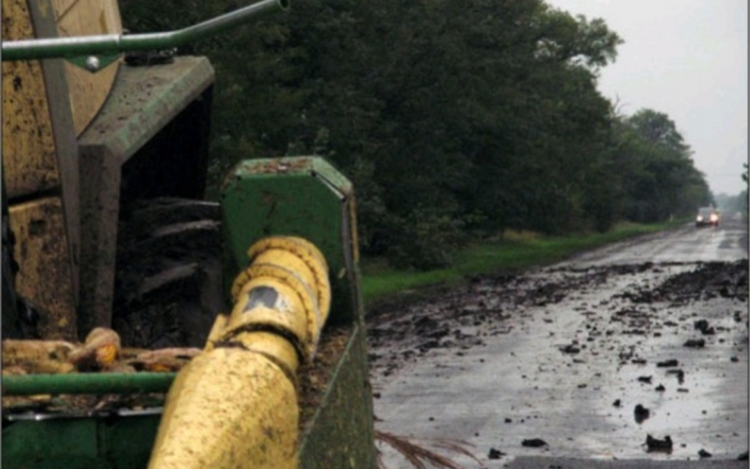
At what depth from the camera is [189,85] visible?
218 inches

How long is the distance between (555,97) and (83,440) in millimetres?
61373

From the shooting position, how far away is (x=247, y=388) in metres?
2.12

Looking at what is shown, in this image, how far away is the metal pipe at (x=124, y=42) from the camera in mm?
2447

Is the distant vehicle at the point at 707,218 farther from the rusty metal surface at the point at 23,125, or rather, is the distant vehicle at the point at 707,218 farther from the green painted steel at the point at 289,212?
the green painted steel at the point at 289,212

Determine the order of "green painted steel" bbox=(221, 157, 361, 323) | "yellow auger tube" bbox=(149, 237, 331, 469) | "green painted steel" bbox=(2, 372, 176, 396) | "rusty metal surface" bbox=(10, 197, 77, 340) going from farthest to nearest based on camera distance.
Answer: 1. "rusty metal surface" bbox=(10, 197, 77, 340)
2. "green painted steel" bbox=(221, 157, 361, 323)
3. "green painted steel" bbox=(2, 372, 176, 396)
4. "yellow auger tube" bbox=(149, 237, 331, 469)

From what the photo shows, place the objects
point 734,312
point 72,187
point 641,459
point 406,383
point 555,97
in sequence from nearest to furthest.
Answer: point 72,187
point 641,459
point 406,383
point 734,312
point 555,97

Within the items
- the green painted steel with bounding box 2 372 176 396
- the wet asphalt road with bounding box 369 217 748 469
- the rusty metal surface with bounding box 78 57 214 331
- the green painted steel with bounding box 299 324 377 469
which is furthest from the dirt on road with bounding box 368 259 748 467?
the green painted steel with bounding box 2 372 176 396

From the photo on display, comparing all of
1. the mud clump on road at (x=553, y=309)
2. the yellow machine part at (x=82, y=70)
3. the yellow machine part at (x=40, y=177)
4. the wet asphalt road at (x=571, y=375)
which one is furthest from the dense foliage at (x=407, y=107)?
the yellow machine part at (x=40, y=177)

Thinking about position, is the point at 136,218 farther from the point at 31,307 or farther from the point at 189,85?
the point at 31,307

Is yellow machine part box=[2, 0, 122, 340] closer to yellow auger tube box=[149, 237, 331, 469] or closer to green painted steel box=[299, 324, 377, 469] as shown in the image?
green painted steel box=[299, 324, 377, 469]

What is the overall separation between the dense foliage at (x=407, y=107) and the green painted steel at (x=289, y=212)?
57.7ft

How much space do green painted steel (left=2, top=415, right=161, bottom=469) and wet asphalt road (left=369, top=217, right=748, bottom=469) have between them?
3.42m

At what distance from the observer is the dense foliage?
2803 centimetres

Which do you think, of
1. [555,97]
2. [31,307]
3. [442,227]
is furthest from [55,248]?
[555,97]
